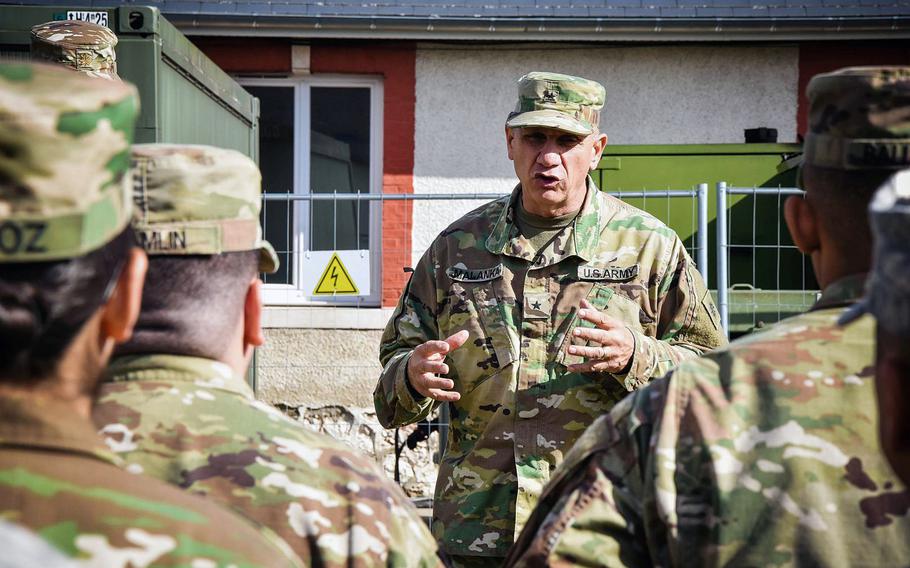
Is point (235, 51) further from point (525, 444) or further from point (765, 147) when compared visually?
point (525, 444)

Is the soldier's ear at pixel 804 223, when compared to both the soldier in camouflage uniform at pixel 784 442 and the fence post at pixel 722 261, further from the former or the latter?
the fence post at pixel 722 261

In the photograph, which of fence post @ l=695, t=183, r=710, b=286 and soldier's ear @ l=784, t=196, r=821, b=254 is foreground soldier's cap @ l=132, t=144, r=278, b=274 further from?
fence post @ l=695, t=183, r=710, b=286

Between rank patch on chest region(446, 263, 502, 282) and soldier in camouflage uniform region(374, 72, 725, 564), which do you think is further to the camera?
rank patch on chest region(446, 263, 502, 282)

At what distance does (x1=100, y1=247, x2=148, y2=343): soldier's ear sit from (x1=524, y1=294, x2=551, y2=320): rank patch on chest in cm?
233

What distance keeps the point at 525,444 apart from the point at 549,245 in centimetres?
66

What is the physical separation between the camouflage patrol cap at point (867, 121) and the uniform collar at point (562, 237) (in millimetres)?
1773

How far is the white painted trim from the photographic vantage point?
8797 mm

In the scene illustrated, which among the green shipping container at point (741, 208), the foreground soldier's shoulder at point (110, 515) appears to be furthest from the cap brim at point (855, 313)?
the green shipping container at point (741, 208)

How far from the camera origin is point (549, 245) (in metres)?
3.76

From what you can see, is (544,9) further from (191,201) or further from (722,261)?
(191,201)

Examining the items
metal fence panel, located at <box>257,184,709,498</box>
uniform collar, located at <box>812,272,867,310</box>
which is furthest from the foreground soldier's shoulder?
metal fence panel, located at <box>257,184,709,498</box>

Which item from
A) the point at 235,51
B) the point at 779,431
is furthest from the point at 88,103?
the point at 235,51

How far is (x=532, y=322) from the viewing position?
3.66 metres

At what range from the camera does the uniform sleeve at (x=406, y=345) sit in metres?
3.63
